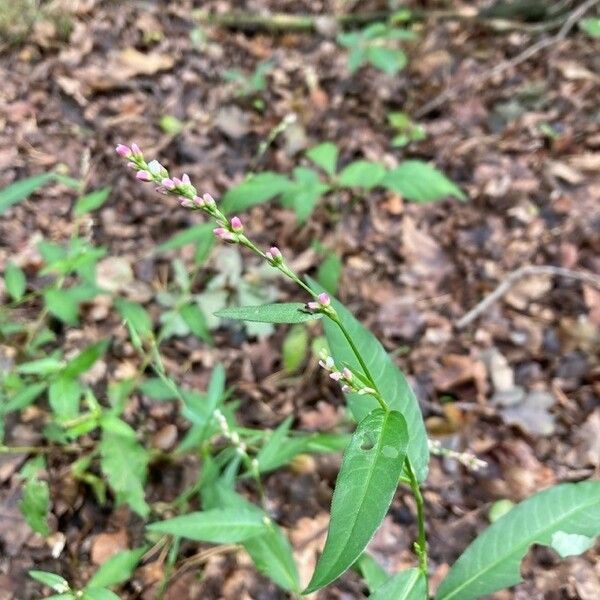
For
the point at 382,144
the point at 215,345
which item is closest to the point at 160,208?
the point at 215,345

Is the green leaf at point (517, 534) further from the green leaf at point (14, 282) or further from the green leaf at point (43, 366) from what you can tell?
the green leaf at point (14, 282)

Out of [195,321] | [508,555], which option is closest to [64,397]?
[195,321]

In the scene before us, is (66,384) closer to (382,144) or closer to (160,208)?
(160,208)

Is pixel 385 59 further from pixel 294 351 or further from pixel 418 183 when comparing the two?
pixel 294 351

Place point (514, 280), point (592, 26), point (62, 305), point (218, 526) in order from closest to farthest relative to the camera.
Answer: point (218, 526), point (62, 305), point (514, 280), point (592, 26)

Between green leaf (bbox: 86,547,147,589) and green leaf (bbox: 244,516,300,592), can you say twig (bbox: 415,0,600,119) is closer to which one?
green leaf (bbox: 244,516,300,592)

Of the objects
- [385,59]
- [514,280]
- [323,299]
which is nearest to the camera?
[323,299]

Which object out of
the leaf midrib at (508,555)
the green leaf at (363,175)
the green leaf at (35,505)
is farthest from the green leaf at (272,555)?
the green leaf at (363,175)
